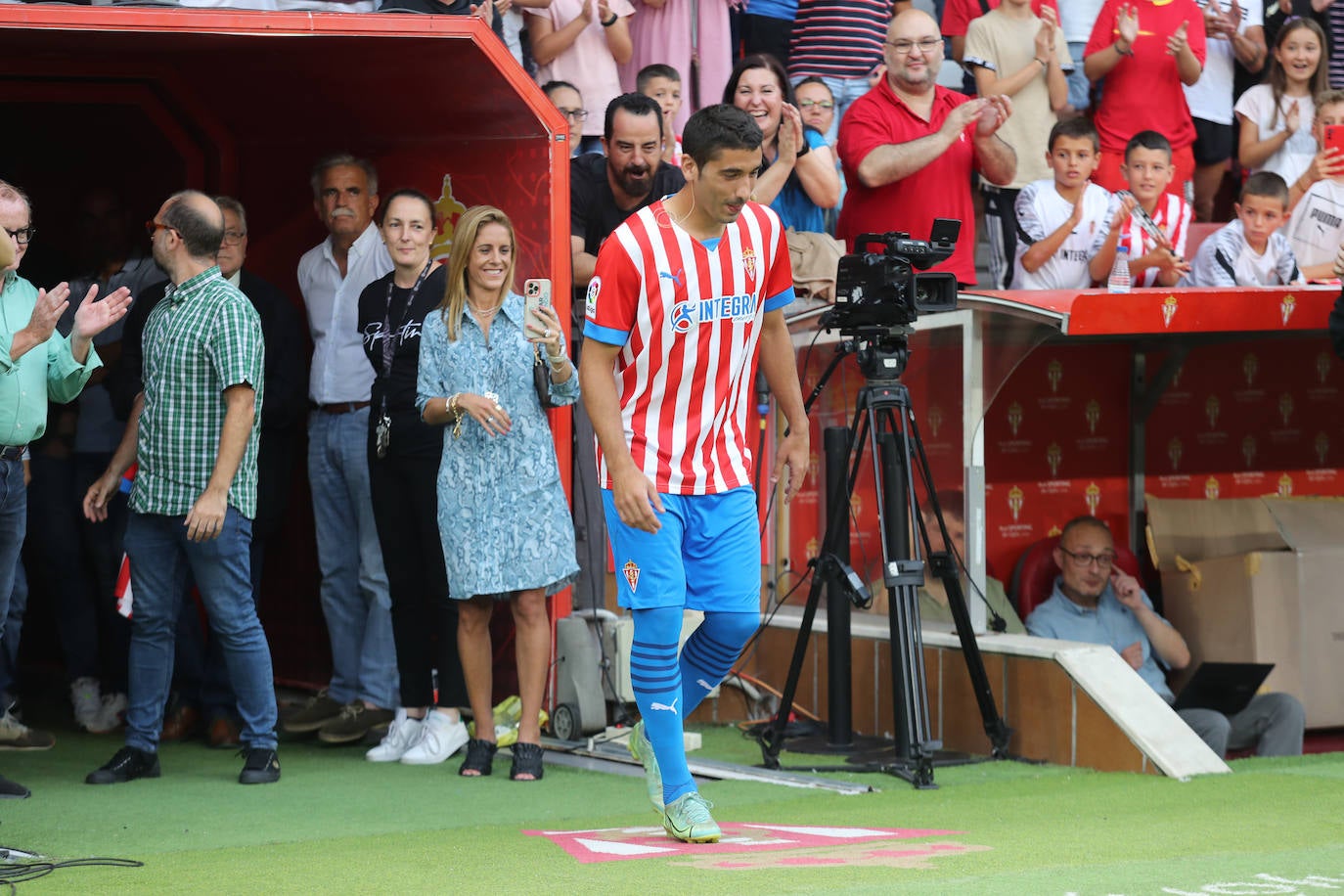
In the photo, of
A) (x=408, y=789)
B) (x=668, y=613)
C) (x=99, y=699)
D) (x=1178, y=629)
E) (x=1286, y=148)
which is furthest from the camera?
(x=1286, y=148)

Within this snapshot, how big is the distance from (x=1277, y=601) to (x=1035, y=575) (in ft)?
3.70

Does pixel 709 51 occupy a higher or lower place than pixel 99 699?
higher

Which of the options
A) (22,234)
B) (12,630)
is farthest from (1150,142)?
(12,630)

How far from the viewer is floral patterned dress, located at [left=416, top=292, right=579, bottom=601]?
6.80 m

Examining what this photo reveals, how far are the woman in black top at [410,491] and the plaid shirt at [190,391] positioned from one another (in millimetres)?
762

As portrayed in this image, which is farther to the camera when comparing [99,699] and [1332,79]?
[1332,79]

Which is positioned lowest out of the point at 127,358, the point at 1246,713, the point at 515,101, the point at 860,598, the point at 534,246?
the point at 1246,713

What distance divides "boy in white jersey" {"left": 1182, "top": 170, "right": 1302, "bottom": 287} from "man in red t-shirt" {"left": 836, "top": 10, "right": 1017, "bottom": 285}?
1265 mm

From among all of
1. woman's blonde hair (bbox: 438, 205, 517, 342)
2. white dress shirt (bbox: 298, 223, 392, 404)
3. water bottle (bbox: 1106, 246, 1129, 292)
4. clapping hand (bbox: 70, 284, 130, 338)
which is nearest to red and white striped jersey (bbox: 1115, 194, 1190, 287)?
water bottle (bbox: 1106, 246, 1129, 292)

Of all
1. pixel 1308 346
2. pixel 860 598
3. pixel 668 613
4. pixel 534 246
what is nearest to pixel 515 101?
pixel 534 246

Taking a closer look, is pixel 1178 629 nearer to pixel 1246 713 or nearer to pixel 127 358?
pixel 1246 713

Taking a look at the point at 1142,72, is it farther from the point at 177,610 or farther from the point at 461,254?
the point at 177,610

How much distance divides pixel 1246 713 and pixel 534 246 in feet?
12.8

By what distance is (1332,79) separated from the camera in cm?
1140
